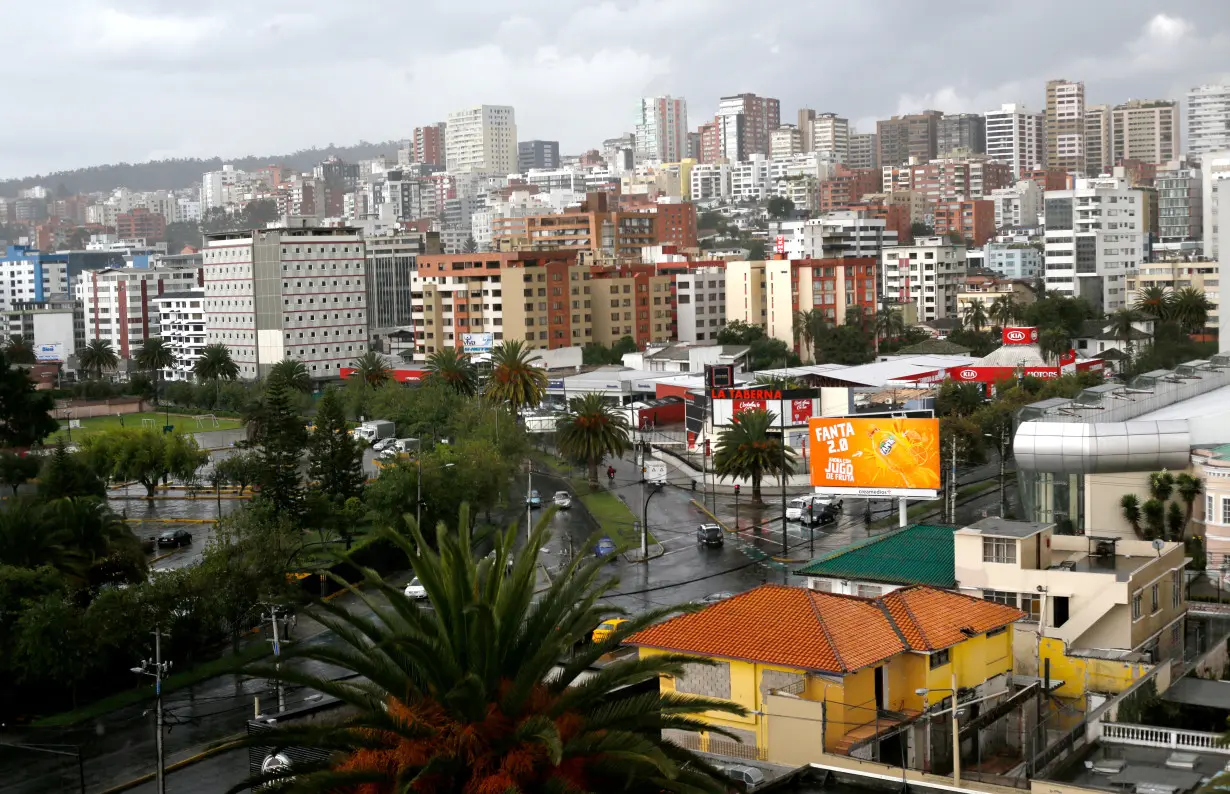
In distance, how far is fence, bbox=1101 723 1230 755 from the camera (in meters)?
21.7

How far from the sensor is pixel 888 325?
119 metres

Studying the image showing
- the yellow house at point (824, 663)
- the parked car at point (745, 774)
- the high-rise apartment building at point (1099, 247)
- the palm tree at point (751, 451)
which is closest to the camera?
the parked car at point (745, 774)

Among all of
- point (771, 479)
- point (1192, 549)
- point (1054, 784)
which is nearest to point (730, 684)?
point (1054, 784)

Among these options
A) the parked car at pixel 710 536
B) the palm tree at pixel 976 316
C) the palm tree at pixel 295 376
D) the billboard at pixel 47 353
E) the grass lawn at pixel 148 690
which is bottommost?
the grass lawn at pixel 148 690

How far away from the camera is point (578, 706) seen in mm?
15023

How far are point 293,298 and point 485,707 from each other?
116 metres

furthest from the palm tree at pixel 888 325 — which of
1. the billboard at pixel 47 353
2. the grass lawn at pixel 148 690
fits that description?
the grass lawn at pixel 148 690

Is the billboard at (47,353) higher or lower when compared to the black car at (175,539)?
higher

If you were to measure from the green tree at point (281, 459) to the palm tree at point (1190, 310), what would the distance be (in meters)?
68.7

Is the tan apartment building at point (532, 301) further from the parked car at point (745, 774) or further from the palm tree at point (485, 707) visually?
the palm tree at point (485, 707)

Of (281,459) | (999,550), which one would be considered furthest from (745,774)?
(281,459)

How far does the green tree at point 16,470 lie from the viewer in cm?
5872

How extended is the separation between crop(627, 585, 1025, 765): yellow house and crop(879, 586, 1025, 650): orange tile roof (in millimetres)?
26

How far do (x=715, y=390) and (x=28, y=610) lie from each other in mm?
39186
